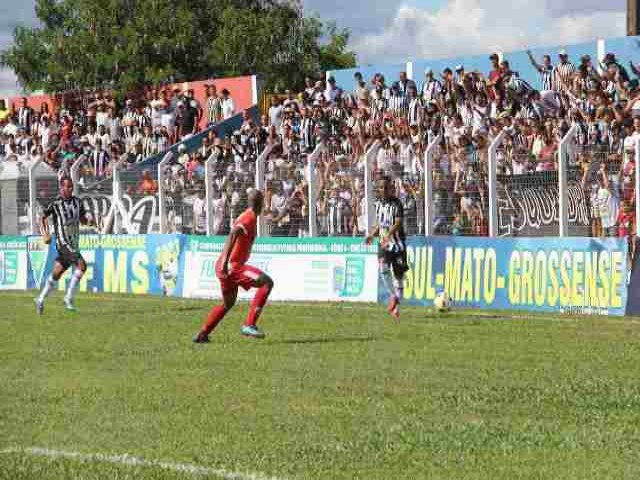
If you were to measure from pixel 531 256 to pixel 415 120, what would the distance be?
7.37 meters

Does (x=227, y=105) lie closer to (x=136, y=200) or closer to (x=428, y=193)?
(x=136, y=200)

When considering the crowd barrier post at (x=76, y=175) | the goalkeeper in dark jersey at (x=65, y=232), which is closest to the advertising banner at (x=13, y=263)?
the crowd barrier post at (x=76, y=175)

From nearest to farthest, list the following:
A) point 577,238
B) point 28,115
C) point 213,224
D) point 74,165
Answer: point 577,238
point 213,224
point 74,165
point 28,115

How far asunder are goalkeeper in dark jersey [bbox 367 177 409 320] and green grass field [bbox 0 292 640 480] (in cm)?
212

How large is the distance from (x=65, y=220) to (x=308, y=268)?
16.3 feet

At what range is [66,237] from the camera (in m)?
23.2

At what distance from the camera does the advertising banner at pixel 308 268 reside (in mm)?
24734

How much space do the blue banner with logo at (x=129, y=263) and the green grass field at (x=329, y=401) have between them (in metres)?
9.38

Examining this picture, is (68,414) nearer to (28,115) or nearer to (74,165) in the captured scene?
(74,165)

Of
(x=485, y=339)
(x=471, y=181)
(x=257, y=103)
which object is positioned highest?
(x=257, y=103)

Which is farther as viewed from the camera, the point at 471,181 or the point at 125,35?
the point at 125,35

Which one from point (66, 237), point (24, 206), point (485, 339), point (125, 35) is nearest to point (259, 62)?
point (125, 35)

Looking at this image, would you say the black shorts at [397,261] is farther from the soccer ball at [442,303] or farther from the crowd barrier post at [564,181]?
the crowd barrier post at [564,181]

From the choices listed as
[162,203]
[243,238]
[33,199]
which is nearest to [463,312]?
[243,238]
